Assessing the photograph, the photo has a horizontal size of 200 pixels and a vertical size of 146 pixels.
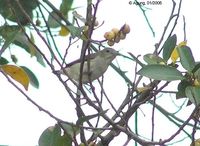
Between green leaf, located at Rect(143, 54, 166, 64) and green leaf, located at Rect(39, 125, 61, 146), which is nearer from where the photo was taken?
green leaf, located at Rect(143, 54, 166, 64)

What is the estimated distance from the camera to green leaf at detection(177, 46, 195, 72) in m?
1.13

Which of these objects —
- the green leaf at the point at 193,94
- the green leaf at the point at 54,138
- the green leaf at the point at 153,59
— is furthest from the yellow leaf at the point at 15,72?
the green leaf at the point at 193,94

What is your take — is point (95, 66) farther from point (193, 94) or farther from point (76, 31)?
point (193, 94)

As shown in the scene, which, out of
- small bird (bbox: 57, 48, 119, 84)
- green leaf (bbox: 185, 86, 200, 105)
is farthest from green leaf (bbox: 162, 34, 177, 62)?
small bird (bbox: 57, 48, 119, 84)

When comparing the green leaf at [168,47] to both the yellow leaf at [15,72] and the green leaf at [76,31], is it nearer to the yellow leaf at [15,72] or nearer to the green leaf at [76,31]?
the green leaf at [76,31]

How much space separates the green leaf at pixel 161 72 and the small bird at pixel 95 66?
0.29m

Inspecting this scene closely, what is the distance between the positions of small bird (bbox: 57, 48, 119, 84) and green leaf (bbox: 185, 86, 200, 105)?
1.24 feet

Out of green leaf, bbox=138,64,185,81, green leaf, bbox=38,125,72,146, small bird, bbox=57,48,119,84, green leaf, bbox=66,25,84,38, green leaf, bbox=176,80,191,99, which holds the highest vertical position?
small bird, bbox=57,48,119,84

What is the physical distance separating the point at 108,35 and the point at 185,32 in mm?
182

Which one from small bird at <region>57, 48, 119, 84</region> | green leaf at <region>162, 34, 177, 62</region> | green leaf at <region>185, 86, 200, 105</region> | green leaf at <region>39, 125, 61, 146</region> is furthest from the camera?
small bird at <region>57, 48, 119, 84</region>

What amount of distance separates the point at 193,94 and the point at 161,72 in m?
0.09

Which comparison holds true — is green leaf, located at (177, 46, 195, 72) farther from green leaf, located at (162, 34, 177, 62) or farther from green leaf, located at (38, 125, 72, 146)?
green leaf, located at (38, 125, 72, 146)

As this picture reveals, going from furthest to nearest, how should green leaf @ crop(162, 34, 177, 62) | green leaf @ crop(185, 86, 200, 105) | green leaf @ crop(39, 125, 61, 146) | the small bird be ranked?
the small bird < green leaf @ crop(39, 125, 61, 146) < green leaf @ crop(162, 34, 177, 62) < green leaf @ crop(185, 86, 200, 105)

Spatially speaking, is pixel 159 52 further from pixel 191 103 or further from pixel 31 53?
pixel 31 53
